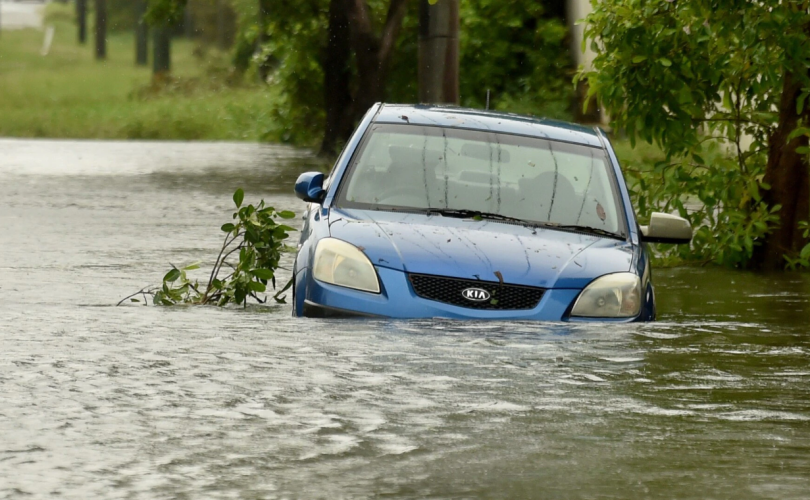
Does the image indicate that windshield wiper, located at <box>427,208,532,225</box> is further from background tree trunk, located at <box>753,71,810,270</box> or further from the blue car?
background tree trunk, located at <box>753,71,810,270</box>

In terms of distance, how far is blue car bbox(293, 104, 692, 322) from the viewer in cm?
891

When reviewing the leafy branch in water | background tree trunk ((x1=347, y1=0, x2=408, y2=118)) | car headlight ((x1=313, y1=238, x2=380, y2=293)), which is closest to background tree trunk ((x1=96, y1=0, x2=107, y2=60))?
background tree trunk ((x1=347, y1=0, x2=408, y2=118))

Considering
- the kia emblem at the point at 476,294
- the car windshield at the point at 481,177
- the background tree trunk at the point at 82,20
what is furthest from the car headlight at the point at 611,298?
the background tree trunk at the point at 82,20

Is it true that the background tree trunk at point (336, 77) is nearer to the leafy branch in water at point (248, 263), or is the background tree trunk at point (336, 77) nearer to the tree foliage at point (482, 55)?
the tree foliage at point (482, 55)

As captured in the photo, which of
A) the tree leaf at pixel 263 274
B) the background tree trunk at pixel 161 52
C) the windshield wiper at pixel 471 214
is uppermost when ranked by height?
the background tree trunk at pixel 161 52

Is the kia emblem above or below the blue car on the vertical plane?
below

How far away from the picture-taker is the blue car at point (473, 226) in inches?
351

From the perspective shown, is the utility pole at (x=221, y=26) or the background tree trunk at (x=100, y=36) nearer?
the background tree trunk at (x=100, y=36)

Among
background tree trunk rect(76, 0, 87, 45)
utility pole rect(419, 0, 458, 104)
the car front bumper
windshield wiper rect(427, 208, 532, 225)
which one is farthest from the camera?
background tree trunk rect(76, 0, 87, 45)

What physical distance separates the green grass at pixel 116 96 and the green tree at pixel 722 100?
2623 centimetres

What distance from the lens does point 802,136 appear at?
1440 cm

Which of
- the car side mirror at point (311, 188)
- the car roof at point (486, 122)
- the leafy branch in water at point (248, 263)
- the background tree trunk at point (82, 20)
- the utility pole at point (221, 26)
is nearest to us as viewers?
the car side mirror at point (311, 188)

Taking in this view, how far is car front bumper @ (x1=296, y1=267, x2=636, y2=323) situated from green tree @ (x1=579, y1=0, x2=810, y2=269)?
466cm

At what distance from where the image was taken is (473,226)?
9.51 metres
